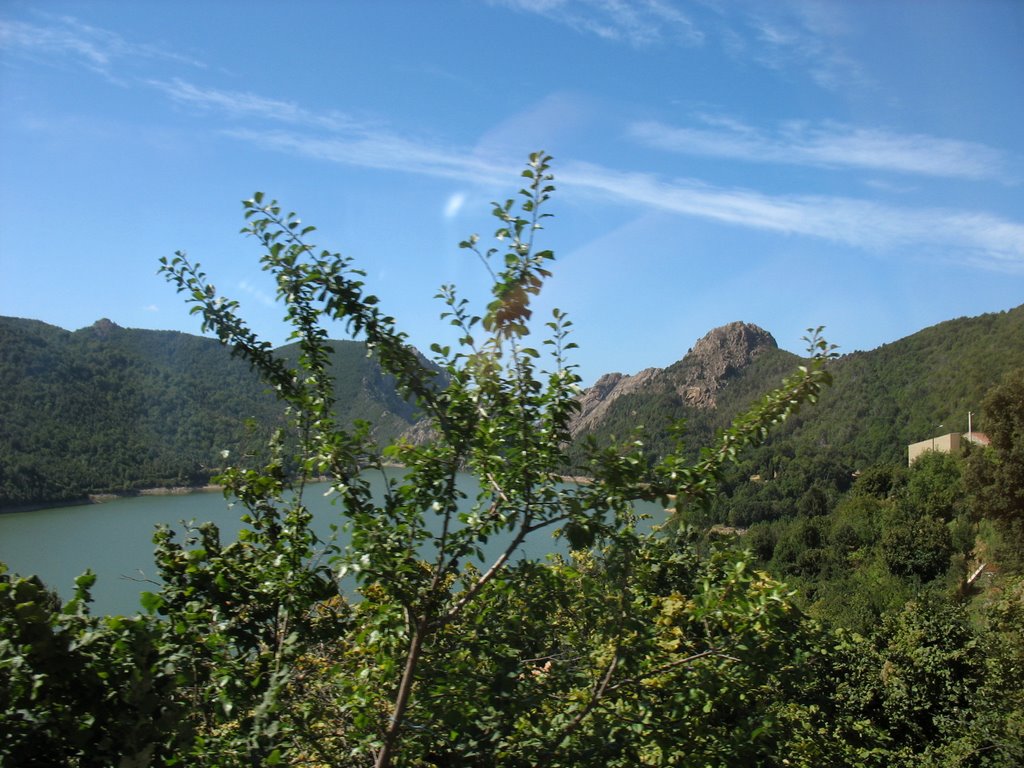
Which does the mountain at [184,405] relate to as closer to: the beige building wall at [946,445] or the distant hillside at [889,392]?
the distant hillside at [889,392]

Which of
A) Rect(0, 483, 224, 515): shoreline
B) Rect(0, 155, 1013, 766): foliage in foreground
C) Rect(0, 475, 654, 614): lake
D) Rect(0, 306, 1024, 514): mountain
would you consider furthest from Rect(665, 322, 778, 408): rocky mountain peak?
Rect(0, 155, 1013, 766): foliage in foreground

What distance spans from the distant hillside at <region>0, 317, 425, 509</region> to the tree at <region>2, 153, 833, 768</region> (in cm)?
4001

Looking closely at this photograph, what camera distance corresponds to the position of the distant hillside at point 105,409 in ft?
145

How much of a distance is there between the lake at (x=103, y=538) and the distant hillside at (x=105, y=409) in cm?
166

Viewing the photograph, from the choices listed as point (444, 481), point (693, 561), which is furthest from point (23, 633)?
point (693, 561)

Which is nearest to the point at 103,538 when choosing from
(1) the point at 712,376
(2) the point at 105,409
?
(2) the point at 105,409

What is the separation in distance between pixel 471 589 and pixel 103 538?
36.9 meters

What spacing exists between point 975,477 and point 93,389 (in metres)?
56.1

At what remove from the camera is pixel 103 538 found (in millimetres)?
33969

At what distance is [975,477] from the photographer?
18672mm

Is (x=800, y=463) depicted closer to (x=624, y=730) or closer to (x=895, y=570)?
(x=895, y=570)

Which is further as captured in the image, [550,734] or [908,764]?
[908,764]

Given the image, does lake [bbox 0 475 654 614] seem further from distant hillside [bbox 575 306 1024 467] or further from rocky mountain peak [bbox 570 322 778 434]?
rocky mountain peak [bbox 570 322 778 434]

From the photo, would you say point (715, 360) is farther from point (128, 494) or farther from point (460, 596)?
point (460, 596)
